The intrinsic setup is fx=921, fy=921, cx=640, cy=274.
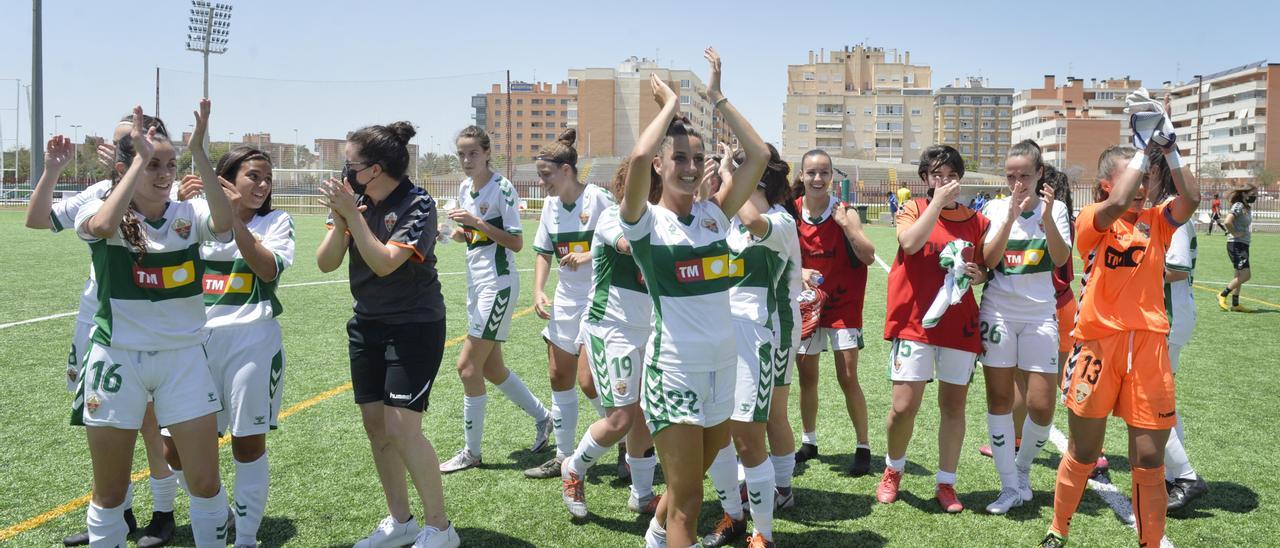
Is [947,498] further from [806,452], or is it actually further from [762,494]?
[762,494]

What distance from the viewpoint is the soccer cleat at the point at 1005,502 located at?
5156 mm

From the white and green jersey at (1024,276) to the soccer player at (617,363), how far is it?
2015mm

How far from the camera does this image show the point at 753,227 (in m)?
4.12

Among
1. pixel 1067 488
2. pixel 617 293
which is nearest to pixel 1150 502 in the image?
pixel 1067 488

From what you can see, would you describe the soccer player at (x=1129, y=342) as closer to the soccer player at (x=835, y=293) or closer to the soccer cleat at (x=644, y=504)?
the soccer player at (x=835, y=293)

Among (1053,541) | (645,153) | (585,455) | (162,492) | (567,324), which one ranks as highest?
(645,153)

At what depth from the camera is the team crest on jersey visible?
12.4 feet

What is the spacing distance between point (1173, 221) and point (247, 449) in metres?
4.31

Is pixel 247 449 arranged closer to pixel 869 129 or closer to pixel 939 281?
pixel 939 281

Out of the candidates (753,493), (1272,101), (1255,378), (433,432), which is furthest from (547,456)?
(1272,101)

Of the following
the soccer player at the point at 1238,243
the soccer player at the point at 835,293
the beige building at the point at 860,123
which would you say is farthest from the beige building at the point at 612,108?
the soccer player at the point at 835,293

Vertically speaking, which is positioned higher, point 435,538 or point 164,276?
point 164,276

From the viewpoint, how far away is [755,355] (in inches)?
173

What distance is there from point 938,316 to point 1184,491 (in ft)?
6.08
